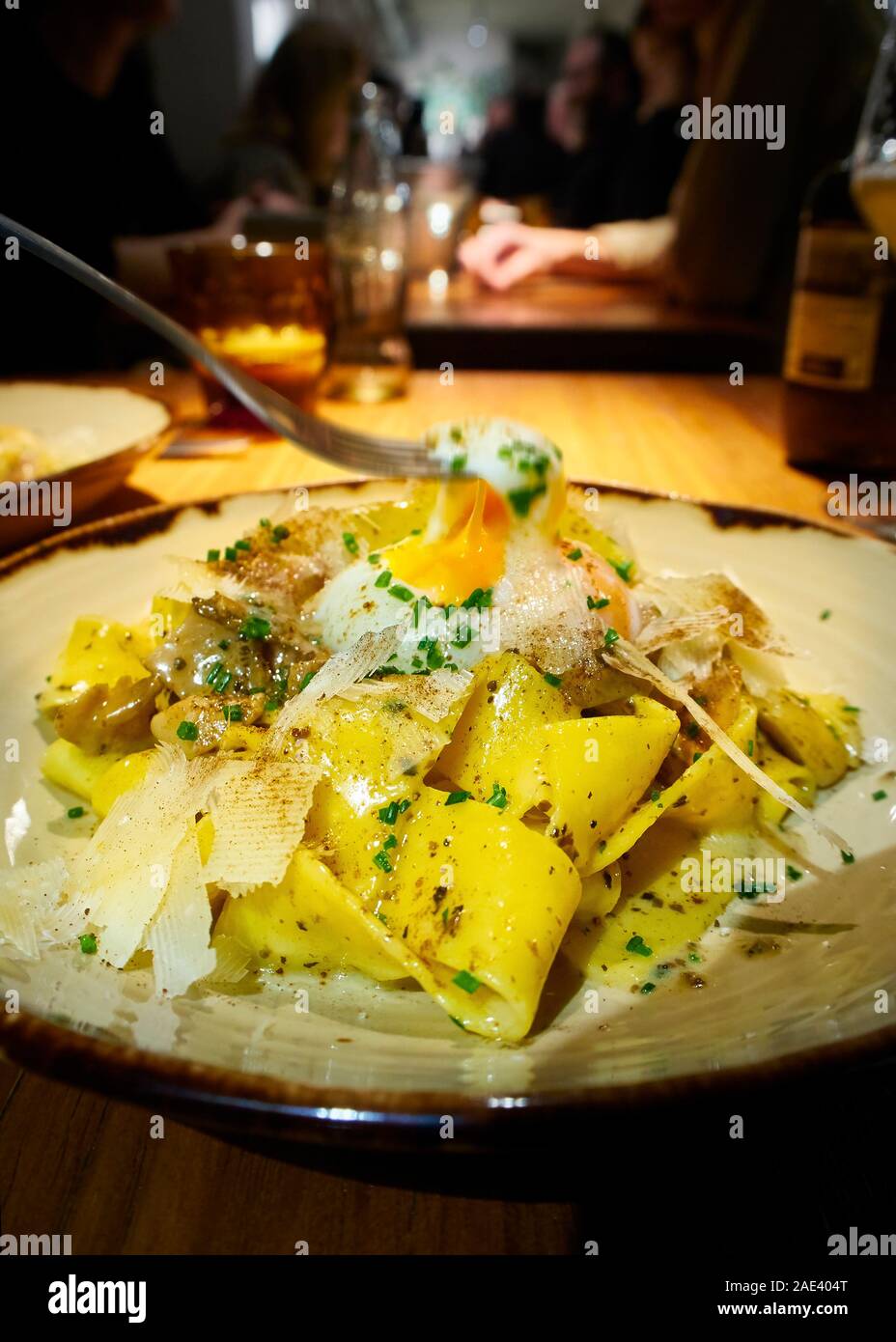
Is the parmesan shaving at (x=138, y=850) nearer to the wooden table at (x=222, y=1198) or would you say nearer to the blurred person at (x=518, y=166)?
the wooden table at (x=222, y=1198)

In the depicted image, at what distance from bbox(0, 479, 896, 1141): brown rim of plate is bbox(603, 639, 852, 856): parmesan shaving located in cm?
63

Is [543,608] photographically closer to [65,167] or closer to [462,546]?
[462,546]

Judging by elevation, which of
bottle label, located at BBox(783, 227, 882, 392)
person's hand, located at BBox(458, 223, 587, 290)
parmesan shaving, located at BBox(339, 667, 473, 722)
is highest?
person's hand, located at BBox(458, 223, 587, 290)

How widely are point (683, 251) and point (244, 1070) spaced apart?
7202 millimetres

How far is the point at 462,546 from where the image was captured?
Result: 6.23ft

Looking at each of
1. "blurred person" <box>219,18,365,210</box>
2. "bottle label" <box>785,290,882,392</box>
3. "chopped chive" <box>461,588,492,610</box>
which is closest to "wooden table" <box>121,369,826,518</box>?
"bottle label" <box>785,290,882,392</box>

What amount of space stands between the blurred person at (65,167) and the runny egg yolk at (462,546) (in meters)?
5.71

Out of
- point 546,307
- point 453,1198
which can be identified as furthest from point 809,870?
point 546,307

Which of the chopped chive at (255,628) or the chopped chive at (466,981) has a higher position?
the chopped chive at (255,628)

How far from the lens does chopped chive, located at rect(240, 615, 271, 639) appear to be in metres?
1.90

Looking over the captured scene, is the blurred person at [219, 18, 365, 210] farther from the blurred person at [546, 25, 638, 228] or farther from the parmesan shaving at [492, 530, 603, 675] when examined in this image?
the parmesan shaving at [492, 530, 603, 675]

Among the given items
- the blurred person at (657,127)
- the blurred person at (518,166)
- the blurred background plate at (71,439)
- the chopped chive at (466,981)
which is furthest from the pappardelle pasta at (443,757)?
the blurred person at (518,166)

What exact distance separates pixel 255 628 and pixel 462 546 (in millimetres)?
447

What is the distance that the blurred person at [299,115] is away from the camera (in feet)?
34.8
